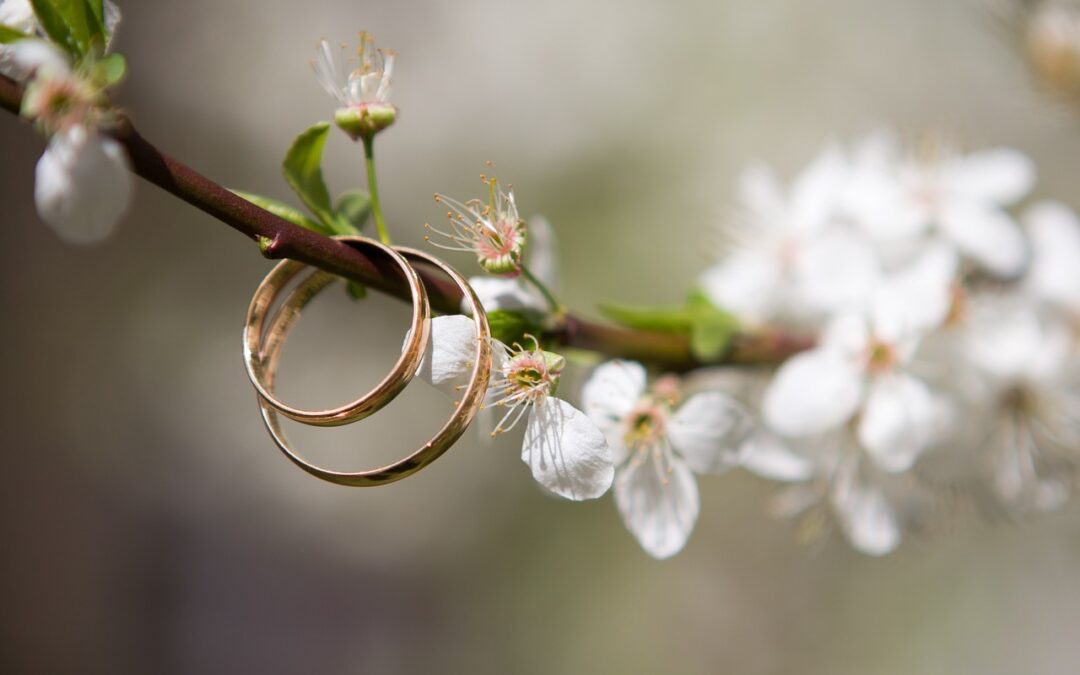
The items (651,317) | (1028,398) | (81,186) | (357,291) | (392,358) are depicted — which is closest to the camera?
(81,186)

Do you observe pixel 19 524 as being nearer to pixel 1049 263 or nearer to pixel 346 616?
pixel 346 616

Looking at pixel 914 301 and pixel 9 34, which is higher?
pixel 914 301

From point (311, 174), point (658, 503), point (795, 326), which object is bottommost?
point (658, 503)

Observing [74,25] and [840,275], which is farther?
[840,275]

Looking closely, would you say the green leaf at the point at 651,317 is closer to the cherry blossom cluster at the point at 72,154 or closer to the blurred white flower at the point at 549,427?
the blurred white flower at the point at 549,427

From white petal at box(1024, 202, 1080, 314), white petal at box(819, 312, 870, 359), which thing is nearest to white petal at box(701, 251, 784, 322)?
white petal at box(819, 312, 870, 359)

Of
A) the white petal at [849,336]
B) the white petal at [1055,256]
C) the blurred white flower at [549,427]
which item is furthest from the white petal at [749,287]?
the blurred white flower at [549,427]

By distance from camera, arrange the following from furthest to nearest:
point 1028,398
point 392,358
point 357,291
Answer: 1. point 392,358
2. point 1028,398
3. point 357,291

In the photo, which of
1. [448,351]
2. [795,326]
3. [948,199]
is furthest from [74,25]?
[948,199]

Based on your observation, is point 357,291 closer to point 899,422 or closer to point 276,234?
point 276,234
